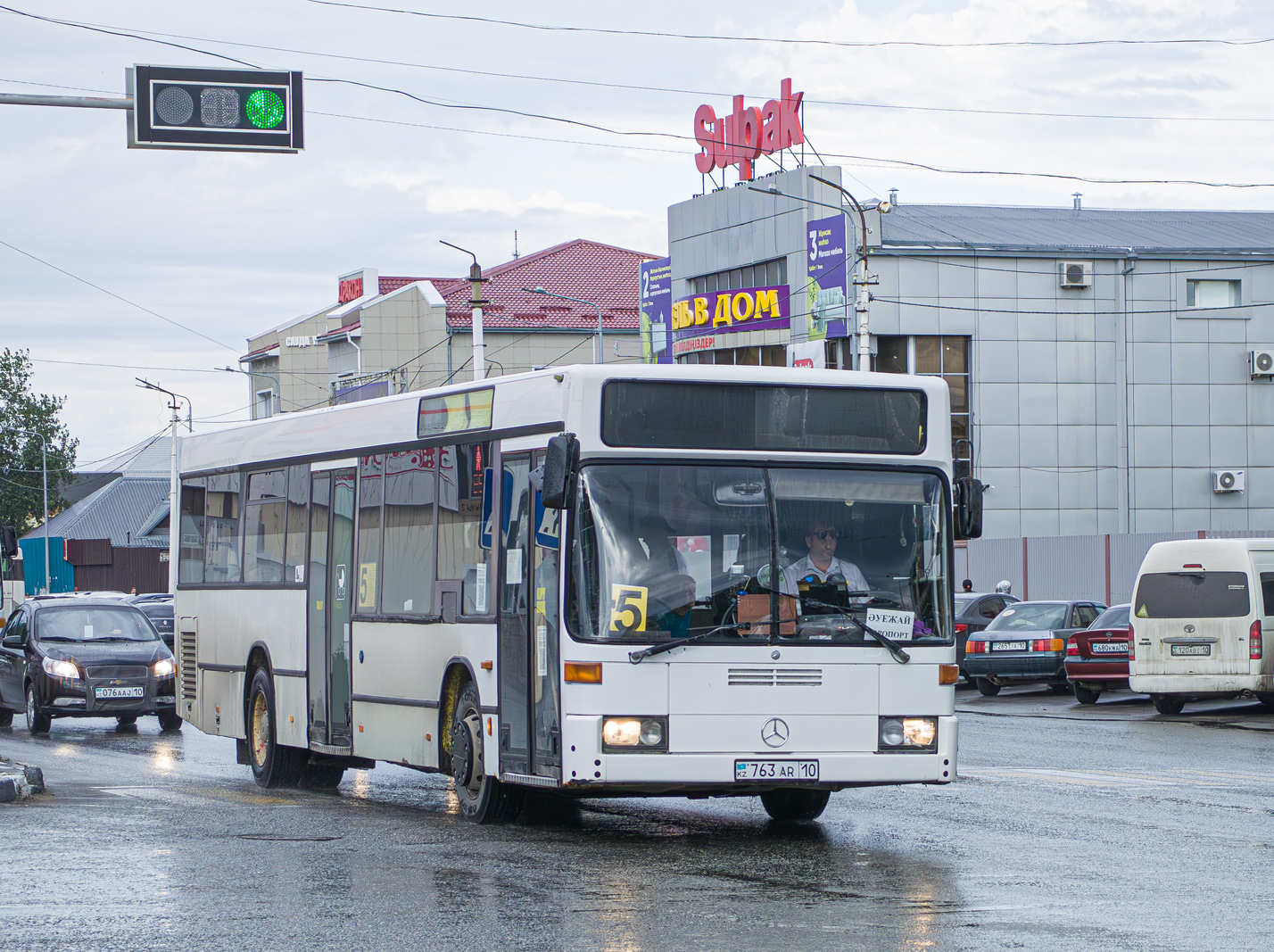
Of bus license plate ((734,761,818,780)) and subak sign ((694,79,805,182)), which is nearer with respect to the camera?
bus license plate ((734,761,818,780))

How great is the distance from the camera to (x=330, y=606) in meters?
14.4

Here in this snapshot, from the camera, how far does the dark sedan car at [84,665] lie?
898 inches

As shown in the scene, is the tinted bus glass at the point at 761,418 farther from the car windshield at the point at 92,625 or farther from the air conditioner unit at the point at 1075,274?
the air conditioner unit at the point at 1075,274

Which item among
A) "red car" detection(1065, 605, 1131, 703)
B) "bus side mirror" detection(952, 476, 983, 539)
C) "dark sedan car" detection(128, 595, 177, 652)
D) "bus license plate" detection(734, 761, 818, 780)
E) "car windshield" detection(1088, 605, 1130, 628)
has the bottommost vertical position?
"dark sedan car" detection(128, 595, 177, 652)

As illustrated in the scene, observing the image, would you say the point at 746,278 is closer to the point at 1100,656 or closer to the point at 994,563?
the point at 994,563

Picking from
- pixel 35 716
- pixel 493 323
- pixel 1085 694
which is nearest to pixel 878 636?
pixel 35 716

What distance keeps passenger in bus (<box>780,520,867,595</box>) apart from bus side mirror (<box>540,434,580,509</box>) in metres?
1.33

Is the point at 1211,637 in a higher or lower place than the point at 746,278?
lower

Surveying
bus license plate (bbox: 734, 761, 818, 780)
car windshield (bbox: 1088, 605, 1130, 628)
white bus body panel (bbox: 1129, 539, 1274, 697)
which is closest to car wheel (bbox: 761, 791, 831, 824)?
bus license plate (bbox: 734, 761, 818, 780)

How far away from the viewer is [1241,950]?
7.59 metres

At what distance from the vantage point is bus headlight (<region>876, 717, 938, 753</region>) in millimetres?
11094

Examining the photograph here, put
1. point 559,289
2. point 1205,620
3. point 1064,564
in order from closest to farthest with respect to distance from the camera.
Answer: point 1205,620, point 1064,564, point 559,289

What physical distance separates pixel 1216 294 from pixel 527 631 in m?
48.9

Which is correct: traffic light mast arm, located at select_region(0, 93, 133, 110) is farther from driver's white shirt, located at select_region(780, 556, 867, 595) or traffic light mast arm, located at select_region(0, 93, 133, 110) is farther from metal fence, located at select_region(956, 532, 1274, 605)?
metal fence, located at select_region(956, 532, 1274, 605)
